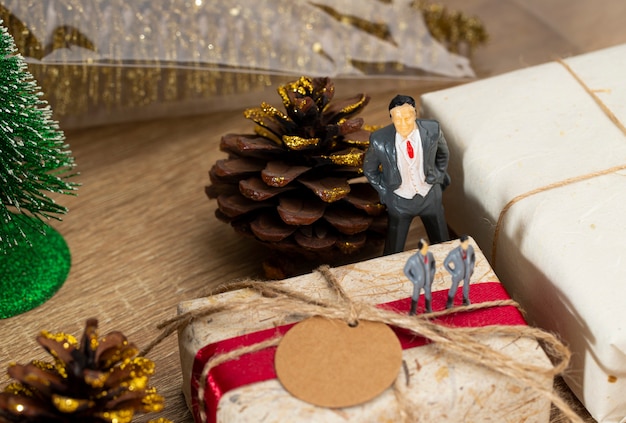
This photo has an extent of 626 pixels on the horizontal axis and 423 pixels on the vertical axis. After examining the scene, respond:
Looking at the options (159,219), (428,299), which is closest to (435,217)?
(428,299)

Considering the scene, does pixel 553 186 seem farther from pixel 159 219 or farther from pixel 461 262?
pixel 159 219

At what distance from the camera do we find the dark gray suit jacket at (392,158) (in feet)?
2.43

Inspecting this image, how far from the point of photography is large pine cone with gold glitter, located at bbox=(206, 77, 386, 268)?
80 cm

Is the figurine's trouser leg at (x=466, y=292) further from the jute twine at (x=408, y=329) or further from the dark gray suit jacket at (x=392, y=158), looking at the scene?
the dark gray suit jacket at (x=392, y=158)

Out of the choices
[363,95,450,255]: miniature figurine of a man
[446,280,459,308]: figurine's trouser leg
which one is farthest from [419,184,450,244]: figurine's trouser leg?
[446,280,459,308]: figurine's trouser leg

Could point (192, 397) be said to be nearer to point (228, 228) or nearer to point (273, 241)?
point (273, 241)

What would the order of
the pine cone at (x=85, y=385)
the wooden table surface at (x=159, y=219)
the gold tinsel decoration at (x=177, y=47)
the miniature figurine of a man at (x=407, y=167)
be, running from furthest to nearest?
the gold tinsel decoration at (x=177, y=47)
the wooden table surface at (x=159, y=219)
the miniature figurine of a man at (x=407, y=167)
the pine cone at (x=85, y=385)

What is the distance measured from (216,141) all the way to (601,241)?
500 mm

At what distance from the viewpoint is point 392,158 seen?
29.2 inches

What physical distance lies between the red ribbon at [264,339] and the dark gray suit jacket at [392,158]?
10 centimetres

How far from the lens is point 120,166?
1035mm

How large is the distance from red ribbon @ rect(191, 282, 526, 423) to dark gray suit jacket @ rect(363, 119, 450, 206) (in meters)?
0.10

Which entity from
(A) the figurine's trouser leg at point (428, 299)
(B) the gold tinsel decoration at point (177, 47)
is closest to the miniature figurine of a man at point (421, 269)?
(A) the figurine's trouser leg at point (428, 299)

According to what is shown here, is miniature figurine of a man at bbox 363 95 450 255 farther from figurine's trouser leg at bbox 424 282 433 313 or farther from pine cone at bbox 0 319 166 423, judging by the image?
pine cone at bbox 0 319 166 423
